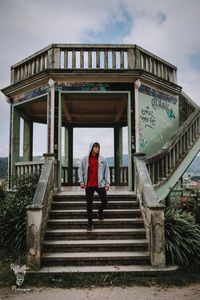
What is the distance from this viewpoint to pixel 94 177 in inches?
229

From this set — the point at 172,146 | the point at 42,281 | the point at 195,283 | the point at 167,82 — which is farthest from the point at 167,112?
the point at 42,281

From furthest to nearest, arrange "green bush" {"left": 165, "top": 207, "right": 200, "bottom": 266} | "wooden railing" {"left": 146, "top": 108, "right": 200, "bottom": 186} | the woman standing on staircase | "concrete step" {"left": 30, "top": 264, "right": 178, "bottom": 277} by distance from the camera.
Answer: "wooden railing" {"left": 146, "top": 108, "right": 200, "bottom": 186} < the woman standing on staircase < "green bush" {"left": 165, "top": 207, "right": 200, "bottom": 266} < "concrete step" {"left": 30, "top": 264, "right": 178, "bottom": 277}

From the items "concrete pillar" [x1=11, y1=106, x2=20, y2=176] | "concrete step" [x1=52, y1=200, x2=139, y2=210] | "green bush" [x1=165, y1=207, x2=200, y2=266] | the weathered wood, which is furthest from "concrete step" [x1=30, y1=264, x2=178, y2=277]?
the weathered wood

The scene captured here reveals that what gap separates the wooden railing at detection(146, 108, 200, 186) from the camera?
743 centimetres

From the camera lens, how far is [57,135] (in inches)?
314

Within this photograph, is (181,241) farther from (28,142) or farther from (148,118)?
(28,142)

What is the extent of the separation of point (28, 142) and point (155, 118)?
4.85 meters

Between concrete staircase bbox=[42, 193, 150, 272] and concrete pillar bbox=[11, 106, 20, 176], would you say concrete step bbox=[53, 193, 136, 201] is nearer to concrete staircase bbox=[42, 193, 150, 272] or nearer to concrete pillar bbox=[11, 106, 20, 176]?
concrete staircase bbox=[42, 193, 150, 272]

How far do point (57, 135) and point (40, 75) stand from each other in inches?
69.7

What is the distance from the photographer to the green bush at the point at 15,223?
592 cm

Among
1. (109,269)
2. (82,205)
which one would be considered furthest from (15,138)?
(109,269)

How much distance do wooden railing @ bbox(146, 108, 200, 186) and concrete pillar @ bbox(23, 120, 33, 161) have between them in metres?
5.21

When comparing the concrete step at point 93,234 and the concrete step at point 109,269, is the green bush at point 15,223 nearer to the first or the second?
the concrete step at point 93,234

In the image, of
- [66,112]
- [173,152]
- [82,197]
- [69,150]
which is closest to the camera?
[82,197]
